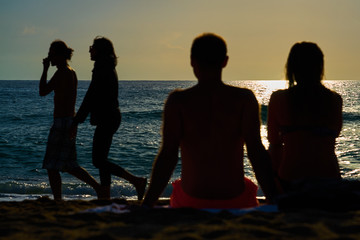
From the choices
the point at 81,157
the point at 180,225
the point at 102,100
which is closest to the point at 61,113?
the point at 102,100

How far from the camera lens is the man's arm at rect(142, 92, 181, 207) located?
3.20 meters

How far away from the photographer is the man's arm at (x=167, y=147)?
126 inches

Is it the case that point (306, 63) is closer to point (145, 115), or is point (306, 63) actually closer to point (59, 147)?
point (59, 147)

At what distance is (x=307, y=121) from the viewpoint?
349cm

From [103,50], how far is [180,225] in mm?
2831

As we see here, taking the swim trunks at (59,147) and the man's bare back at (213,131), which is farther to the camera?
the swim trunks at (59,147)

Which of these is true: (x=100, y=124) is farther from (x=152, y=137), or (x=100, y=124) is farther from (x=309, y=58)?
(x=152, y=137)

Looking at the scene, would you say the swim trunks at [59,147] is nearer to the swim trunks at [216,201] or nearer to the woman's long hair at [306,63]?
the swim trunks at [216,201]

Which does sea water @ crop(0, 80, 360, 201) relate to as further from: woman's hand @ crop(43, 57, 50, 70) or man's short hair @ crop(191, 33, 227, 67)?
man's short hair @ crop(191, 33, 227, 67)

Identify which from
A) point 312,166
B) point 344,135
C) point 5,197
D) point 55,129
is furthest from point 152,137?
point 312,166

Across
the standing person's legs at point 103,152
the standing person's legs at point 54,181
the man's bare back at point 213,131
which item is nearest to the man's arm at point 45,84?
the standing person's legs at point 103,152

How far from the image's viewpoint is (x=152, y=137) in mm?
19844

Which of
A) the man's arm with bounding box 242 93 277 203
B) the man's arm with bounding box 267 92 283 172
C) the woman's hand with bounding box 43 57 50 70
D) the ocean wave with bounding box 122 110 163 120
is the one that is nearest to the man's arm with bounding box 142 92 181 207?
the man's arm with bounding box 242 93 277 203

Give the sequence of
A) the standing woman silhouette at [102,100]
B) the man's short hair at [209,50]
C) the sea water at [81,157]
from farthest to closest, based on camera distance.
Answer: the sea water at [81,157]
the standing woman silhouette at [102,100]
the man's short hair at [209,50]
